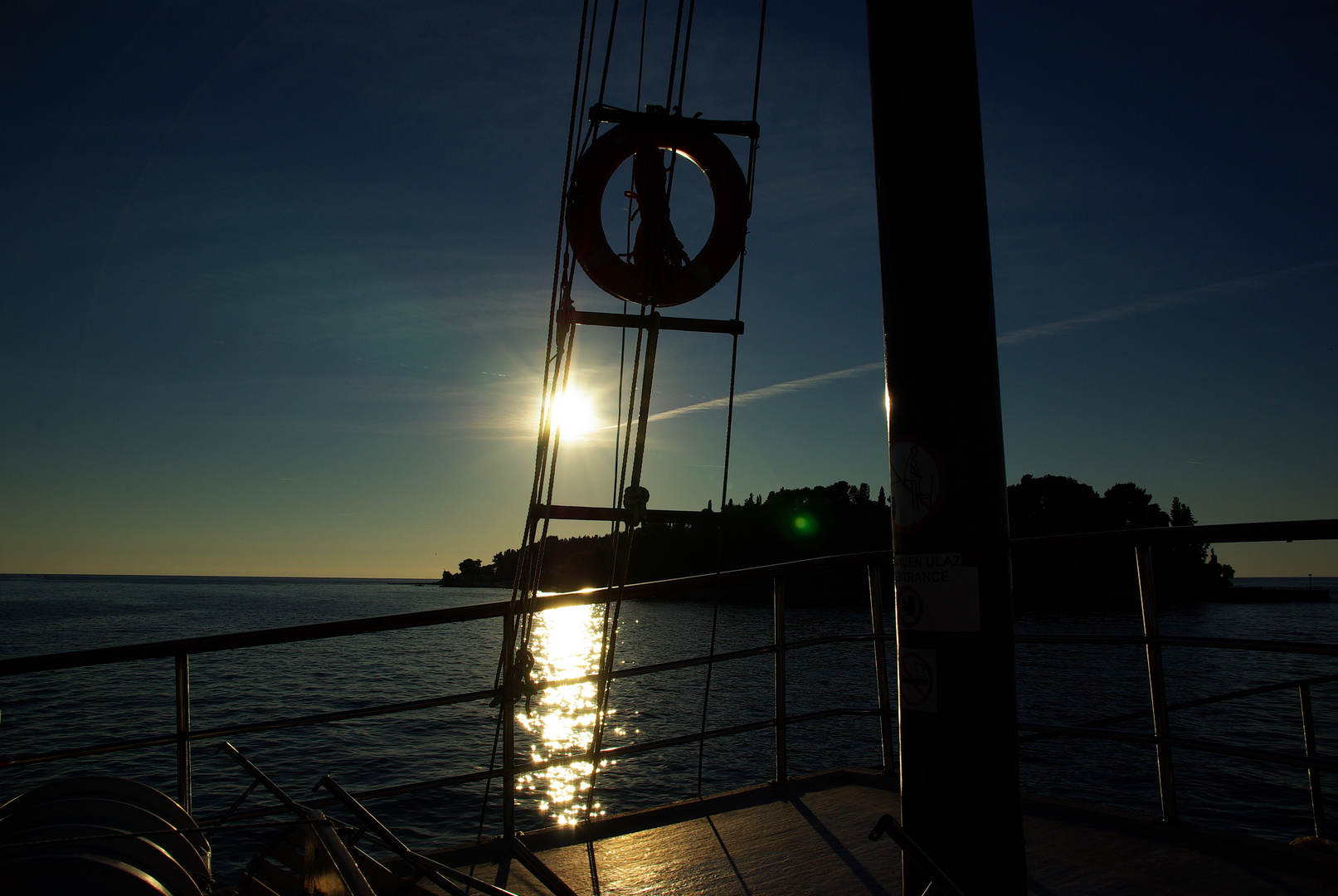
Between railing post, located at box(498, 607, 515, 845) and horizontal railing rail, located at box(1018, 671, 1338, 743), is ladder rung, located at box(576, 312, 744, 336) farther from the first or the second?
horizontal railing rail, located at box(1018, 671, 1338, 743)

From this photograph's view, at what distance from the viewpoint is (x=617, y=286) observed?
3.29 meters

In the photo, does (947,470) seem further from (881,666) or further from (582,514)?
(881,666)

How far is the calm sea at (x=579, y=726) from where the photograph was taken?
39.9ft

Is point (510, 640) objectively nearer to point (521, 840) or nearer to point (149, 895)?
point (521, 840)

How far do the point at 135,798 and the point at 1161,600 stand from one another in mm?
96603

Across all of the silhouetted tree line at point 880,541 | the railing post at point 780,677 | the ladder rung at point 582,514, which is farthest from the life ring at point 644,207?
the silhouetted tree line at point 880,541

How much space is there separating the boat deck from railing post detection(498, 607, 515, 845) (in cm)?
15

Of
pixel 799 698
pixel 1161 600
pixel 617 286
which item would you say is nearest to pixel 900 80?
pixel 617 286

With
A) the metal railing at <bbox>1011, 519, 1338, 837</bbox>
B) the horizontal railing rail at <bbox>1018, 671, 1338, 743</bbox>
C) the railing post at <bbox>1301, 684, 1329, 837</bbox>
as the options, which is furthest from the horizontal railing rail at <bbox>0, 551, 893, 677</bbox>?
the railing post at <bbox>1301, 684, 1329, 837</bbox>

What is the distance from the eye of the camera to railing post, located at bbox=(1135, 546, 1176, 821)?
2516 millimetres

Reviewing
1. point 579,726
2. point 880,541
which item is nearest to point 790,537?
point 880,541

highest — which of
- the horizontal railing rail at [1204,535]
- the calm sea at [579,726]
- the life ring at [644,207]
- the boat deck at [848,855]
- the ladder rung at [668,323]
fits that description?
the life ring at [644,207]

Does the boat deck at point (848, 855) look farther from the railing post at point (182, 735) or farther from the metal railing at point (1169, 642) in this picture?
the railing post at point (182, 735)

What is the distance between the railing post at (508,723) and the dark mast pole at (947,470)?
1648mm
